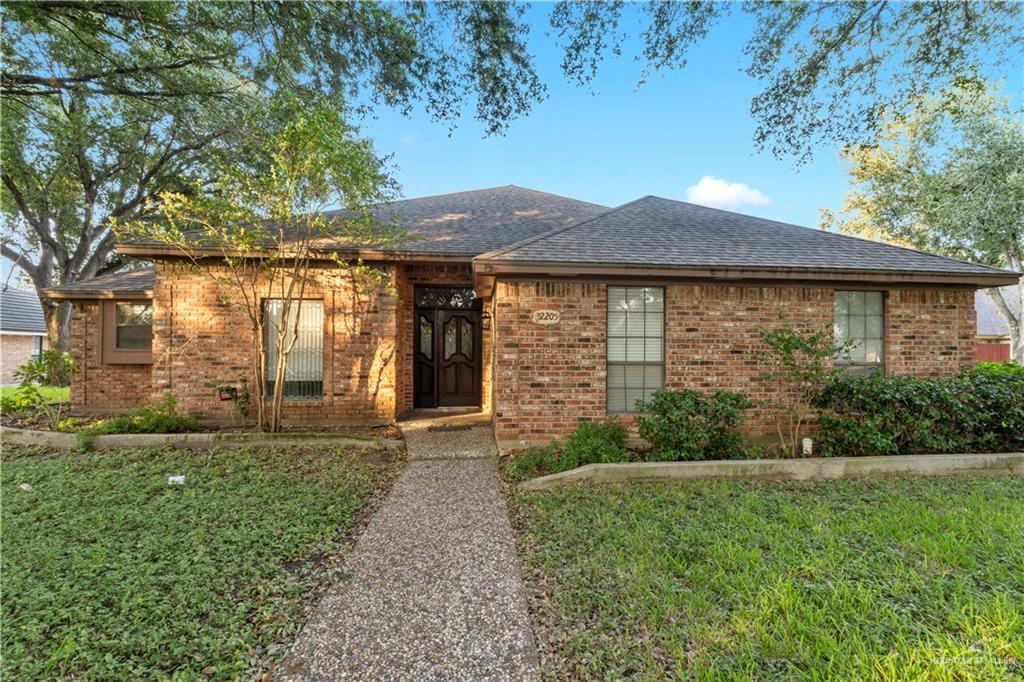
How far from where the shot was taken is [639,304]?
644 centimetres

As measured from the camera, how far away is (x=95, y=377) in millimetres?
8695

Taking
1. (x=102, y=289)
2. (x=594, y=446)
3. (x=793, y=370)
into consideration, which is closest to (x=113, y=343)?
(x=102, y=289)

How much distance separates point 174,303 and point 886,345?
40.2 ft

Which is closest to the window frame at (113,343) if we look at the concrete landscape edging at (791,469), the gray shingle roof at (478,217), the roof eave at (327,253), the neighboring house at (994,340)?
the roof eave at (327,253)

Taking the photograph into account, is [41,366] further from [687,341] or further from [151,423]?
[687,341]

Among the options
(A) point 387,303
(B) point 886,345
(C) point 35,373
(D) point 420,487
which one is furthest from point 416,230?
(B) point 886,345

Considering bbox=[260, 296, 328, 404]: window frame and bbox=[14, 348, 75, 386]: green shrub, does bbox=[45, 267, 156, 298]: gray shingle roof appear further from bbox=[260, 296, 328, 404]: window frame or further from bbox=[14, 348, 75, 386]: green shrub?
bbox=[260, 296, 328, 404]: window frame

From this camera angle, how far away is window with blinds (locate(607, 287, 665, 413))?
21.0 feet

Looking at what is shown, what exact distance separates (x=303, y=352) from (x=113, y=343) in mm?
4673

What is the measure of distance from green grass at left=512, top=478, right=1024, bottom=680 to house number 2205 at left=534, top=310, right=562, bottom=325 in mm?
2614

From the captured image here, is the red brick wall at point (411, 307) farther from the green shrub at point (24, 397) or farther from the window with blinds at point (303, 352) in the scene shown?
the green shrub at point (24, 397)

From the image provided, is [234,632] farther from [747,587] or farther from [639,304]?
[639,304]

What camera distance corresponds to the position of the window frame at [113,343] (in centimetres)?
867

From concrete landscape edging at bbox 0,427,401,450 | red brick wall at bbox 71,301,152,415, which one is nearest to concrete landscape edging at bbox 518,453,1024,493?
concrete landscape edging at bbox 0,427,401,450
